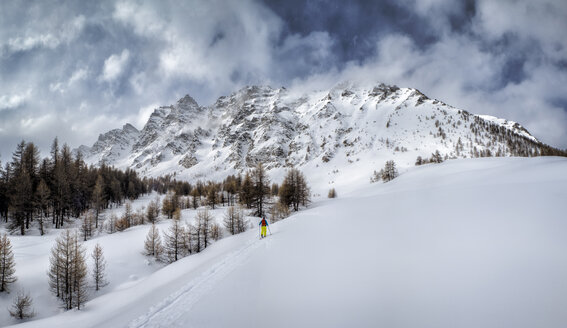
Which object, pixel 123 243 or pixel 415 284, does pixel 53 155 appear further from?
pixel 415 284

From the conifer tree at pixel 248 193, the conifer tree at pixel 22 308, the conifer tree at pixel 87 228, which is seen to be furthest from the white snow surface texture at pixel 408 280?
the conifer tree at pixel 87 228

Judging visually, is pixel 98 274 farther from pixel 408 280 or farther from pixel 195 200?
pixel 195 200

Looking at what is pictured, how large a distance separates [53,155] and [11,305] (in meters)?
48.9

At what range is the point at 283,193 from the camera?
168 feet

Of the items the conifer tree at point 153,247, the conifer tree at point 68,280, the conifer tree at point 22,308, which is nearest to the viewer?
the conifer tree at point 22,308

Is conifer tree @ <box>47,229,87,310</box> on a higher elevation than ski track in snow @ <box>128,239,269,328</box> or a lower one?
lower

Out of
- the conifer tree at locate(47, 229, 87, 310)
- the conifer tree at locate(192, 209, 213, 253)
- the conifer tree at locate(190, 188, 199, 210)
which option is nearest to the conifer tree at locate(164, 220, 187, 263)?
the conifer tree at locate(192, 209, 213, 253)

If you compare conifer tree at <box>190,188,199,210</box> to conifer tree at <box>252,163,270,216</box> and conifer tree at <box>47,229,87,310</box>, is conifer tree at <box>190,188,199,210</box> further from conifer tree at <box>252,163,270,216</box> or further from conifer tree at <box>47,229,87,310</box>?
conifer tree at <box>47,229,87,310</box>

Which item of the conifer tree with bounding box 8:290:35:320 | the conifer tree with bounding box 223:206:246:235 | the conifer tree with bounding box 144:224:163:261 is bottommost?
the conifer tree with bounding box 8:290:35:320

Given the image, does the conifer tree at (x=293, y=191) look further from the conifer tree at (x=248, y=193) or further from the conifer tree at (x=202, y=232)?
the conifer tree at (x=202, y=232)

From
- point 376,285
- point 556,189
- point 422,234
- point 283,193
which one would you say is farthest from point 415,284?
point 283,193

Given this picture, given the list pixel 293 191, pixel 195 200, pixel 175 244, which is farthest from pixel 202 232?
pixel 195 200

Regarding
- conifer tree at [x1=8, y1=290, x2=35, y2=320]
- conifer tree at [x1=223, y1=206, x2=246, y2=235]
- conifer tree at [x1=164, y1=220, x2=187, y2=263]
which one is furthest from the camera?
conifer tree at [x1=223, y1=206, x2=246, y2=235]

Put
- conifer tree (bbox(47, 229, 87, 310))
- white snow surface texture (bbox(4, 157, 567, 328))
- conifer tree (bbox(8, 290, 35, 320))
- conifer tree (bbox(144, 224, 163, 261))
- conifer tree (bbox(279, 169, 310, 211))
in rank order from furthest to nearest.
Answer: conifer tree (bbox(279, 169, 310, 211))
conifer tree (bbox(144, 224, 163, 261))
conifer tree (bbox(47, 229, 87, 310))
conifer tree (bbox(8, 290, 35, 320))
white snow surface texture (bbox(4, 157, 567, 328))
